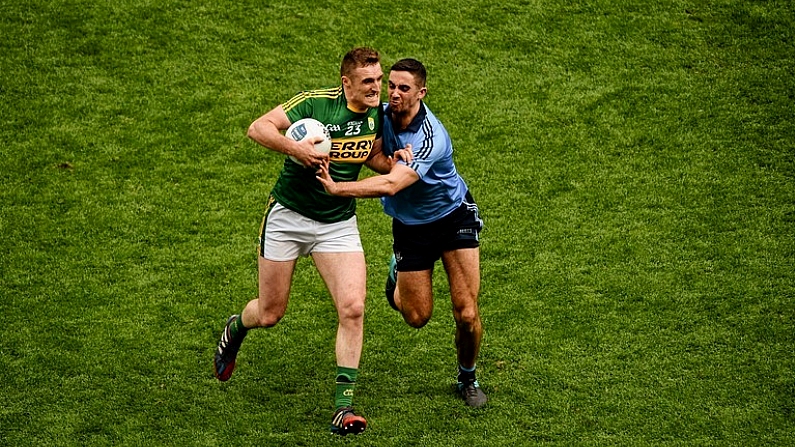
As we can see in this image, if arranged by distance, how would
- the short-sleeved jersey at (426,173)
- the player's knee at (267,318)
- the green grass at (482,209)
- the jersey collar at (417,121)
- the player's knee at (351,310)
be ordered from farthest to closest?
the green grass at (482,209)
the player's knee at (267,318)
the jersey collar at (417,121)
the short-sleeved jersey at (426,173)
the player's knee at (351,310)

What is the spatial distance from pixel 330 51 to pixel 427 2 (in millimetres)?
1436

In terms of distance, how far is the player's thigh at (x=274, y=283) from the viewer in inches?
283

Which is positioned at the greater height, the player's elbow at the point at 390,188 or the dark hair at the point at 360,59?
the dark hair at the point at 360,59

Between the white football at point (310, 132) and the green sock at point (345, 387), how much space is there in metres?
1.42

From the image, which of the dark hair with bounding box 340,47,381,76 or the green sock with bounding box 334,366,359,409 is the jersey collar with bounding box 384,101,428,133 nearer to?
the dark hair with bounding box 340,47,381,76

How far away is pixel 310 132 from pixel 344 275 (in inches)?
39.5

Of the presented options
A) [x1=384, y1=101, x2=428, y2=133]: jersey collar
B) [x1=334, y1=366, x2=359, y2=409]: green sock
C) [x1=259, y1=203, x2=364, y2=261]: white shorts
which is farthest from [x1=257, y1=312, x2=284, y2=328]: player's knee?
[x1=384, y1=101, x2=428, y2=133]: jersey collar

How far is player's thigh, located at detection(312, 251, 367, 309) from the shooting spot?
6.93 m

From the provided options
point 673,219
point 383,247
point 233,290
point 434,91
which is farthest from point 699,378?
point 434,91

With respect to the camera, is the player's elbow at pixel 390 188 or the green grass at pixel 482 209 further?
the green grass at pixel 482 209

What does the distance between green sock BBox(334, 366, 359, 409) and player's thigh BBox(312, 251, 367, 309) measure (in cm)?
43

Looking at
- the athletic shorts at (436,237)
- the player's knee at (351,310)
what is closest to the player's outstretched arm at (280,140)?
the player's knee at (351,310)

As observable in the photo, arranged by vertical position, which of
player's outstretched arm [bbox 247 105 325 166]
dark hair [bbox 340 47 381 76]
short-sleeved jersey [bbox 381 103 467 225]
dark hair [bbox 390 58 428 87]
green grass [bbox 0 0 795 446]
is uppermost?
dark hair [bbox 340 47 381 76]

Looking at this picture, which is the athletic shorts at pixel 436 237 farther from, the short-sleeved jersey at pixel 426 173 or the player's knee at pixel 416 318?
the player's knee at pixel 416 318
